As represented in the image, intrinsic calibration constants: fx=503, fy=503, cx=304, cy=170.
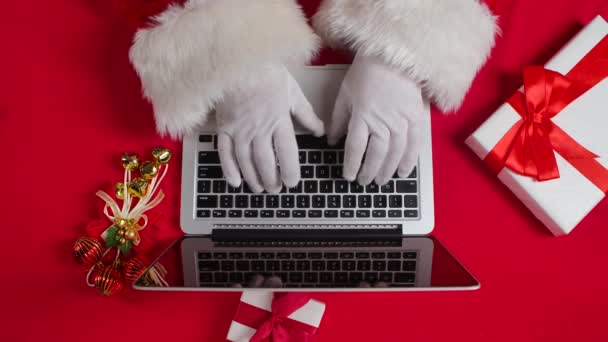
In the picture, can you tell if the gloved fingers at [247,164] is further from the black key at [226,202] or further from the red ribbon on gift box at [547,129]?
the red ribbon on gift box at [547,129]

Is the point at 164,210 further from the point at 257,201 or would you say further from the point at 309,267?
the point at 309,267

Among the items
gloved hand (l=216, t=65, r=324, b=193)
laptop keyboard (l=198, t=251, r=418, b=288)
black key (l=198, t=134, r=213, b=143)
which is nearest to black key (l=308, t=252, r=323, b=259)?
laptop keyboard (l=198, t=251, r=418, b=288)

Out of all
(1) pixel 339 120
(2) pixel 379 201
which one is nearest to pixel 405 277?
(2) pixel 379 201

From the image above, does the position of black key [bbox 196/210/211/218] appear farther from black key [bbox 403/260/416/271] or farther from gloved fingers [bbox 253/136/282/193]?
black key [bbox 403/260/416/271]

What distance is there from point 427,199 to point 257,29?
0.32 m

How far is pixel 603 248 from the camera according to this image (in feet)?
2.35

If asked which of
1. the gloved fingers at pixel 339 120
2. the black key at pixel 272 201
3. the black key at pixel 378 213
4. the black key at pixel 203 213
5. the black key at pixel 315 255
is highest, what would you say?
the gloved fingers at pixel 339 120

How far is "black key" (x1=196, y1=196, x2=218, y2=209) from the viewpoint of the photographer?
705 millimetres

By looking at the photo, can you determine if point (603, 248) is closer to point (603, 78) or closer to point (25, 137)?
point (603, 78)

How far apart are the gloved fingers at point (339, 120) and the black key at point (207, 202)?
180mm

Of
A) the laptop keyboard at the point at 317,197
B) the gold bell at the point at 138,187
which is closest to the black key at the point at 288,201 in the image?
the laptop keyboard at the point at 317,197

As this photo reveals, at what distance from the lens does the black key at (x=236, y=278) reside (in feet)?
1.96

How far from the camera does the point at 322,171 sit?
2.30 ft

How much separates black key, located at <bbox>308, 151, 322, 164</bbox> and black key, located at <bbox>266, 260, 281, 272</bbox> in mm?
155
